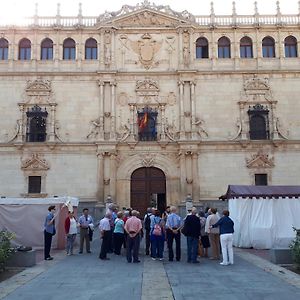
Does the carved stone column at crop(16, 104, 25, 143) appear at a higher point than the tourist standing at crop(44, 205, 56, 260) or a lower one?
higher

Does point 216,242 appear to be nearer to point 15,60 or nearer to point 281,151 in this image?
point 281,151

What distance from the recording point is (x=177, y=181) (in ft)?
104

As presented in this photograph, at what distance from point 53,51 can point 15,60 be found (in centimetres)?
302

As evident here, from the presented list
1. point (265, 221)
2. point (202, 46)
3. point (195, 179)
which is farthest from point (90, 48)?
point (265, 221)

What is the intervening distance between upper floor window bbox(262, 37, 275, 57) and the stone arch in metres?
11.5

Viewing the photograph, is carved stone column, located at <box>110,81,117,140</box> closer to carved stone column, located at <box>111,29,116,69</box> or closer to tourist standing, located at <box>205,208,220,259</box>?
carved stone column, located at <box>111,29,116,69</box>

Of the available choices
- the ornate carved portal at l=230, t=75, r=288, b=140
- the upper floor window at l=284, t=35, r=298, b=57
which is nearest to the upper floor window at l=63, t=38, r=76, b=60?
the ornate carved portal at l=230, t=75, r=288, b=140

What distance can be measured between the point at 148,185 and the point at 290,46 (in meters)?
15.9

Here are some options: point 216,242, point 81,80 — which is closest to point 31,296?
point 216,242

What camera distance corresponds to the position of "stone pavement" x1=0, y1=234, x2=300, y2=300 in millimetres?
9422

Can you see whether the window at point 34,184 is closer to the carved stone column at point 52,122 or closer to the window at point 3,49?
the carved stone column at point 52,122

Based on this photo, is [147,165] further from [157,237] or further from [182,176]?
[157,237]

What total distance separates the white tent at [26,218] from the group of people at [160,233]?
84.4 inches

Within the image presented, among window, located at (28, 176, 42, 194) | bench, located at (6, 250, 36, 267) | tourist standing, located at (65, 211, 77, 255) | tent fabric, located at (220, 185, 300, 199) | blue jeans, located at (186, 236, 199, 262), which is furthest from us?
window, located at (28, 176, 42, 194)
